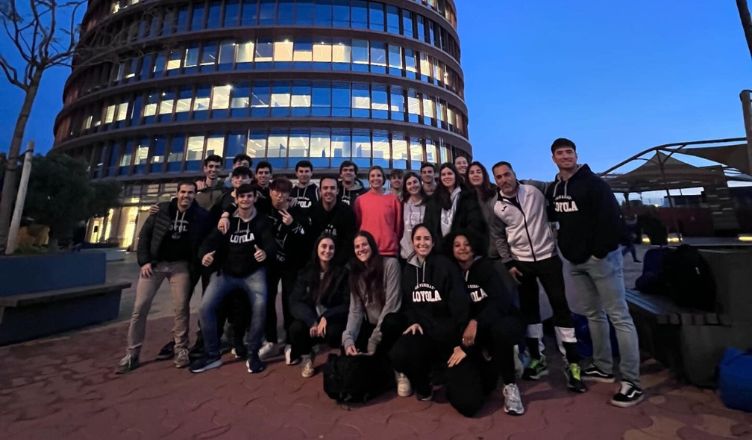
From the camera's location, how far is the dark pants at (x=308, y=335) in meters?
3.60

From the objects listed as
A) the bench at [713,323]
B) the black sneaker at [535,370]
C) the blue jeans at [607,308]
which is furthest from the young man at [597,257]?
the bench at [713,323]

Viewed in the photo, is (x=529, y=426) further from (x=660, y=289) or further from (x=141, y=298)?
(x=141, y=298)

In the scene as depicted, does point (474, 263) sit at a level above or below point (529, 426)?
above

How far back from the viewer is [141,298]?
394 centimetres

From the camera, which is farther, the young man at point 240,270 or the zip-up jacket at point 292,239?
the zip-up jacket at point 292,239

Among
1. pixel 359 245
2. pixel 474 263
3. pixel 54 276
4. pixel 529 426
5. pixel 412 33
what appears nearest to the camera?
pixel 529 426

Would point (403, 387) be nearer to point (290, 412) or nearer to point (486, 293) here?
point (290, 412)

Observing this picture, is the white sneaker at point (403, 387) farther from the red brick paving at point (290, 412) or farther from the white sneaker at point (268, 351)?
the white sneaker at point (268, 351)

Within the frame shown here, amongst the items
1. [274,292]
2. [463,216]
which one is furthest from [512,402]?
[274,292]

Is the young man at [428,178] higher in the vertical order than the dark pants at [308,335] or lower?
higher

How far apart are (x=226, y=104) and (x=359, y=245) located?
2601 centimetres

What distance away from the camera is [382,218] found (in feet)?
13.5

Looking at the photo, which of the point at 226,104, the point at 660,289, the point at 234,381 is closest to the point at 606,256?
the point at 660,289

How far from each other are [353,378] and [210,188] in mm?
3629
